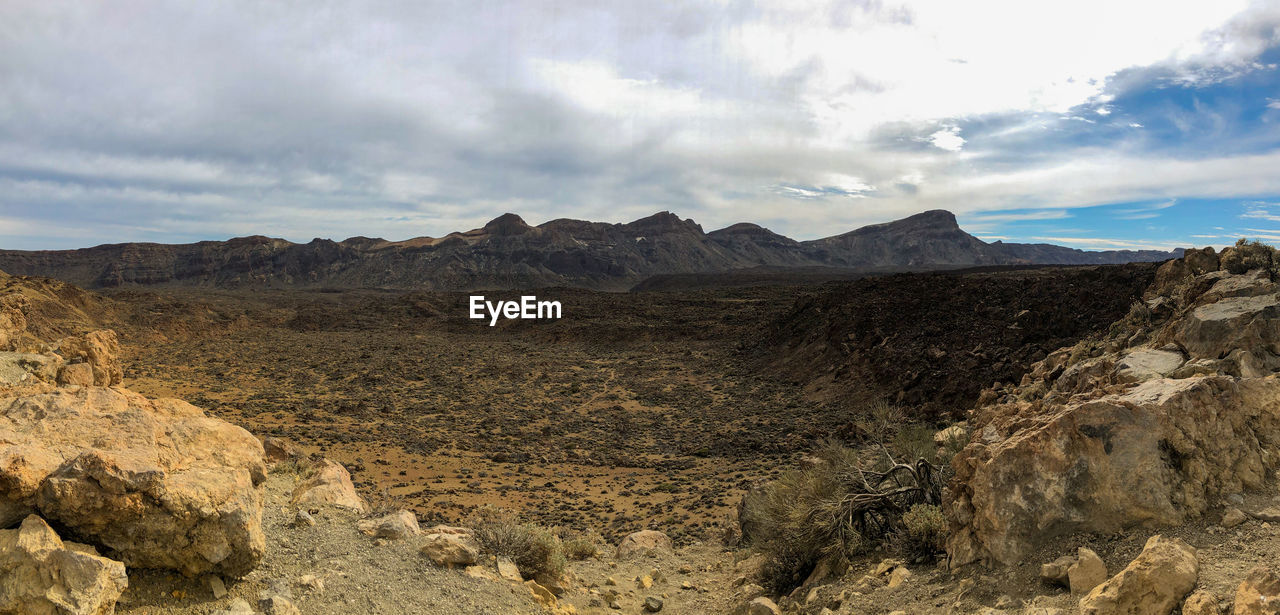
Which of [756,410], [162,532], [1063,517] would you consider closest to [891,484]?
[1063,517]

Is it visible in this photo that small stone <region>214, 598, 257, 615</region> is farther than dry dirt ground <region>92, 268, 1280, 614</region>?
No

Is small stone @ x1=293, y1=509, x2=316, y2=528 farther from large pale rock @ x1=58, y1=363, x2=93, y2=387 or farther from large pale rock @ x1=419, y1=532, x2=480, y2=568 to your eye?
large pale rock @ x1=58, y1=363, x2=93, y2=387

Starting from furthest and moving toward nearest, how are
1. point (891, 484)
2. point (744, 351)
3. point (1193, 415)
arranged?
1. point (744, 351)
2. point (891, 484)
3. point (1193, 415)

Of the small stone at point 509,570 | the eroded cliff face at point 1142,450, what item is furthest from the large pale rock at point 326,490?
the eroded cliff face at point 1142,450

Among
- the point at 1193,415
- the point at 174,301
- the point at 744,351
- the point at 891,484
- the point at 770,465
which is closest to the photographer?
the point at 1193,415

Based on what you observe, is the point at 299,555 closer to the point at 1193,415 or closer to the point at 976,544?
the point at 976,544

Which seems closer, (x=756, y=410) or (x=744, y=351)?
(x=756, y=410)

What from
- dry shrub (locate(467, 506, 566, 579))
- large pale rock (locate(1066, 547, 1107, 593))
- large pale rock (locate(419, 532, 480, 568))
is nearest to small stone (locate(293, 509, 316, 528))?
large pale rock (locate(419, 532, 480, 568))
